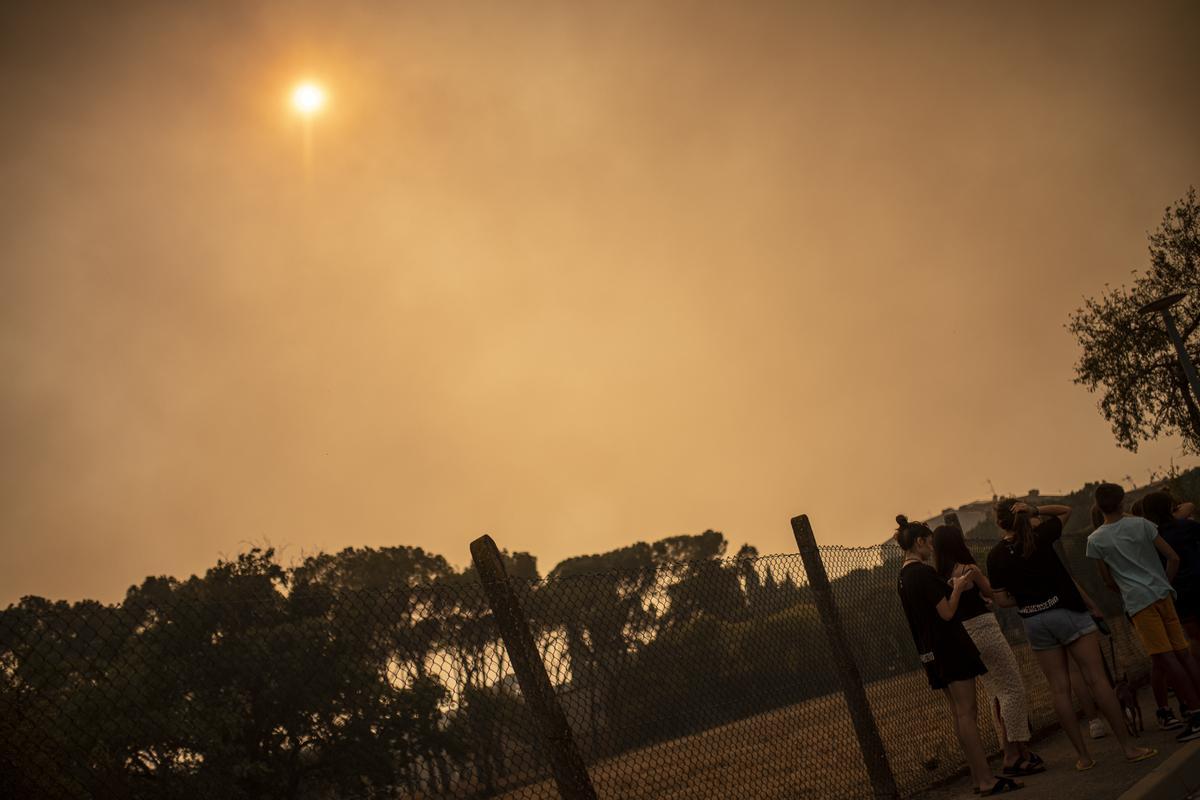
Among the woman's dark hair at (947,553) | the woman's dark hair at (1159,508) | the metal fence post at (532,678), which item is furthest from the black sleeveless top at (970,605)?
the metal fence post at (532,678)

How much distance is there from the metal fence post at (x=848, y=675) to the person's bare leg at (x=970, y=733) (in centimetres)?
64

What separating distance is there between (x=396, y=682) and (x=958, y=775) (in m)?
4.72

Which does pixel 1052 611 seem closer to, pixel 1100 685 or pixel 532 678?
pixel 1100 685

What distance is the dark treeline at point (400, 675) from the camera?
425cm

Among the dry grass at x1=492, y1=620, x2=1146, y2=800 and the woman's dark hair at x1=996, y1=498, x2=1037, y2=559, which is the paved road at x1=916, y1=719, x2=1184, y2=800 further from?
the woman's dark hair at x1=996, y1=498, x2=1037, y2=559

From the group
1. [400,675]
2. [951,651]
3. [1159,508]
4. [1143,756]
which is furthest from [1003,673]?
[400,675]

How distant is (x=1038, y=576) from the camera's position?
6.11 m

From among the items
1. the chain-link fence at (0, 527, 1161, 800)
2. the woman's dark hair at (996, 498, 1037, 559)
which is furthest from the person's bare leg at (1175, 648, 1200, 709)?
the chain-link fence at (0, 527, 1161, 800)

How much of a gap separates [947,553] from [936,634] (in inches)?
23.2

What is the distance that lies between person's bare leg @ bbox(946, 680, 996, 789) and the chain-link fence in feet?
3.12

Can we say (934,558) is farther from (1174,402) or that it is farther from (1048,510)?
(1174,402)

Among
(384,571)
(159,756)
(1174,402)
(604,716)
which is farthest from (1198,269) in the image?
(384,571)

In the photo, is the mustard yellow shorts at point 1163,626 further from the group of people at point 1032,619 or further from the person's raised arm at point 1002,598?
the person's raised arm at point 1002,598

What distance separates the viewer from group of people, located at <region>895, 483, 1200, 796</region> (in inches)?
234
